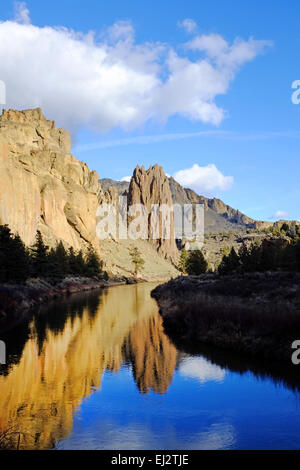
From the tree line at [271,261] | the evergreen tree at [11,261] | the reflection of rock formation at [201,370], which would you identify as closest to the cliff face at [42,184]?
the evergreen tree at [11,261]

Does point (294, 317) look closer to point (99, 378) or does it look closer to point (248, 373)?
Result: point (248, 373)

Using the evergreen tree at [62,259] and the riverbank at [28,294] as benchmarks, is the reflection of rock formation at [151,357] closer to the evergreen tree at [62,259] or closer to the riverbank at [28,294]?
the riverbank at [28,294]

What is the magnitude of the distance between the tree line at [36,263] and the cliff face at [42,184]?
10334 millimetres

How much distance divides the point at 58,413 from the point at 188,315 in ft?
45.3

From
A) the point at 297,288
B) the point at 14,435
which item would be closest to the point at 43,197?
the point at 297,288

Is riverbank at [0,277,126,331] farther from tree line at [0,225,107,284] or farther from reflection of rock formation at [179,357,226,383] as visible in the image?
reflection of rock formation at [179,357,226,383]

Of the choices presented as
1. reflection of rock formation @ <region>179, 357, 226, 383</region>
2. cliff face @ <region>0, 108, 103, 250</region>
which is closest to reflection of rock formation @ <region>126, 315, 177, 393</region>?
reflection of rock formation @ <region>179, 357, 226, 383</region>

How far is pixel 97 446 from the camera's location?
28.0 ft

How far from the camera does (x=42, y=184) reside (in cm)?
10600

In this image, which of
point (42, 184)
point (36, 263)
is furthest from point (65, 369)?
point (42, 184)

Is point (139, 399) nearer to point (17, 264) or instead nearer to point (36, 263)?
point (17, 264)

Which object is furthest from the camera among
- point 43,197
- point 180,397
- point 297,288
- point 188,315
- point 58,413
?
point 43,197

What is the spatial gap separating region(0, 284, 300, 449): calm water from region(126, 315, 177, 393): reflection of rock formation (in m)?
0.04

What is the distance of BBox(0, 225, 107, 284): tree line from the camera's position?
43.8 m
